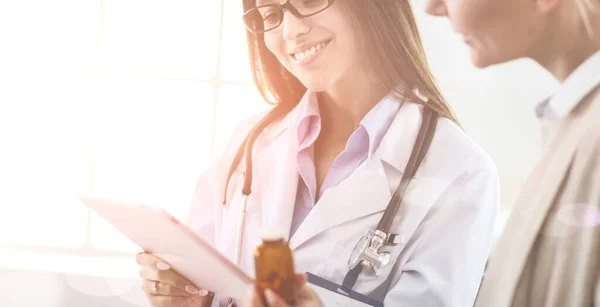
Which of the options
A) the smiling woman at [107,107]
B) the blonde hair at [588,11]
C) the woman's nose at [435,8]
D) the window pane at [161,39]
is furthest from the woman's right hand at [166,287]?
the blonde hair at [588,11]

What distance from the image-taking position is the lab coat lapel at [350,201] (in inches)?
33.9

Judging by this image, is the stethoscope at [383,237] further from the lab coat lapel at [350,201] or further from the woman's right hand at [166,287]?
the woman's right hand at [166,287]

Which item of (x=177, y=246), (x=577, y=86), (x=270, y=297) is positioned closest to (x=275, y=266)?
(x=270, y=297)

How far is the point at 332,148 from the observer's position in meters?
0.95

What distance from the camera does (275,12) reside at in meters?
0.91

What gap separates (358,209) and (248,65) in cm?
36

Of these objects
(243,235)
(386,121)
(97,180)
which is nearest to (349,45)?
(386,121)

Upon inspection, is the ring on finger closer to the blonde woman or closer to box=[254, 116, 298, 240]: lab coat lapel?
box=[254, 116, 298, 240]: lab coat lapel

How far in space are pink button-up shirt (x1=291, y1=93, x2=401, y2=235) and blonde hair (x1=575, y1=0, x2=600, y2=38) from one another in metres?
0.30

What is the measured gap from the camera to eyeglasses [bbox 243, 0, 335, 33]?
2.86ft

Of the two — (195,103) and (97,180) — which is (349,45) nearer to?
(195,103)

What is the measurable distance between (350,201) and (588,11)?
1.51ft

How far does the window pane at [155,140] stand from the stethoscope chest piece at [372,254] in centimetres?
37

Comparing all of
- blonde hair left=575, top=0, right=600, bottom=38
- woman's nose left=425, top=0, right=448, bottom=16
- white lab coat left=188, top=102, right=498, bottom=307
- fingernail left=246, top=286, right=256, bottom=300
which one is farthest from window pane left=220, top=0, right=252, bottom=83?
blonde hair left=575, top=0, right=600, bottom=38
